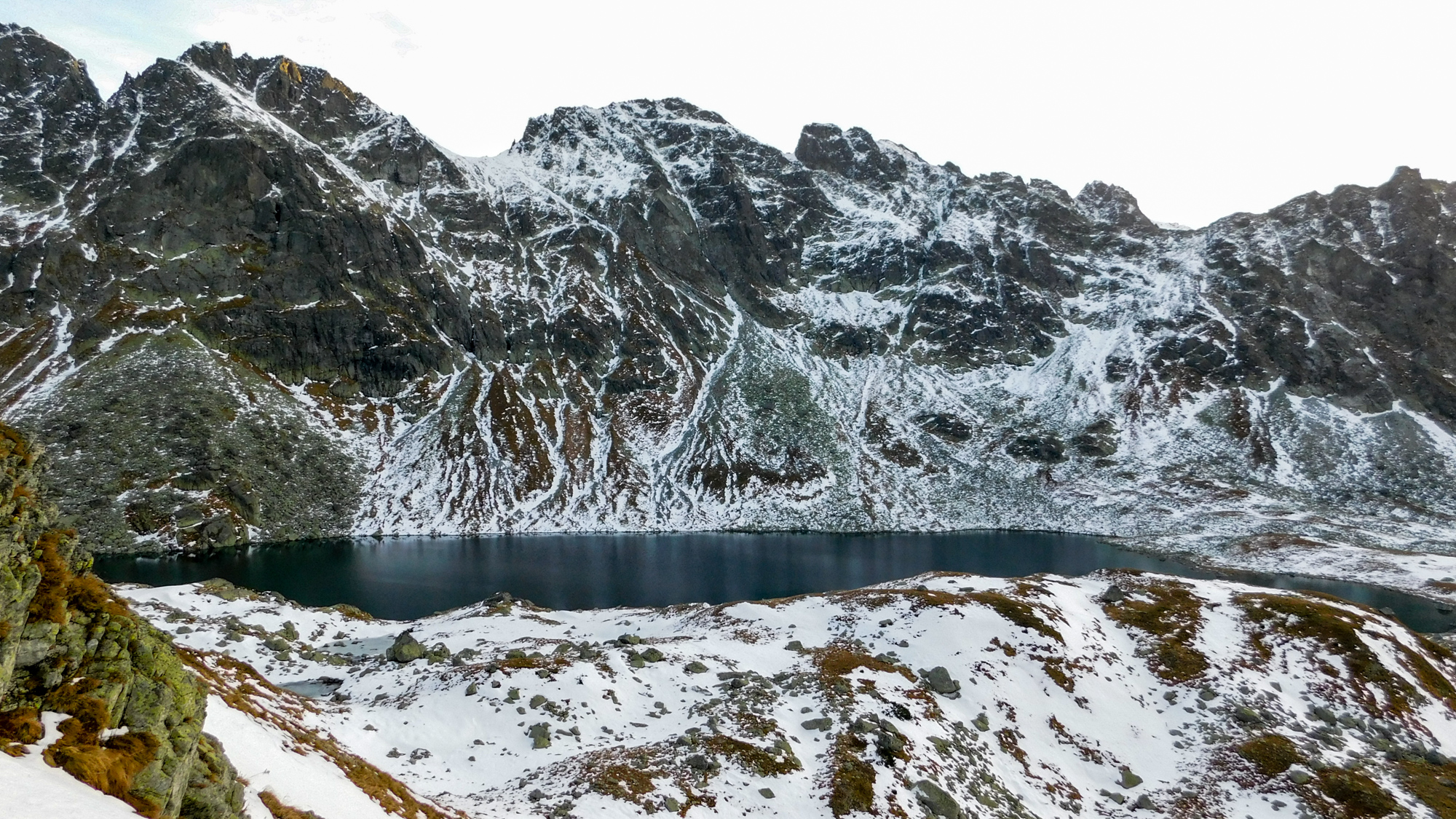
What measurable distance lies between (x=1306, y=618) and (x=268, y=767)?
54709 millimetres

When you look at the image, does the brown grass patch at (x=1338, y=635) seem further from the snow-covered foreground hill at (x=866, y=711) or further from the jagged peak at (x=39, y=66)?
the jagged peak at (x=39, y=66)

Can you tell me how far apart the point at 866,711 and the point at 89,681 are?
87.6 feet

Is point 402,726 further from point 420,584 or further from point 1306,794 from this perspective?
point 420,584

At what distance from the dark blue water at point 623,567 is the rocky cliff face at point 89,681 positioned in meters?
64.5

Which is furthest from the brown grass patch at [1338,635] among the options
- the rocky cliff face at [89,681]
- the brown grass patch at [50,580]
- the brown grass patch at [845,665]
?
the brown grass patch at [50,580]

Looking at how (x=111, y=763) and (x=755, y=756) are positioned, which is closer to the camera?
(x=111, y=763)

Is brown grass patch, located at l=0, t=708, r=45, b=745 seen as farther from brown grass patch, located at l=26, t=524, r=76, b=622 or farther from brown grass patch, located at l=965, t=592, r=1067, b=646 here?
brown grass patch, located at l=965, t=592, r=1067, b=646

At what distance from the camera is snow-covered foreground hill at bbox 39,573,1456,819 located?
78.8ft

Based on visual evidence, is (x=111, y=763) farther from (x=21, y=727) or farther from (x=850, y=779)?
(x=850, y=779)

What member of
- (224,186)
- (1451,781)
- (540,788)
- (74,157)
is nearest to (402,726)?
(540,788)

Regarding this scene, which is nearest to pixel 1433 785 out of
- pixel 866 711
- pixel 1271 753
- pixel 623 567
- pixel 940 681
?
pixel 1271 753

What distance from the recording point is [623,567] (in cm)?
10262

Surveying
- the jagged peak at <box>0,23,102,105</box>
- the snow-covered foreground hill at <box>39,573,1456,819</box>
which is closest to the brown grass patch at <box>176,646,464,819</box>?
the snow-covered foreground hill at <box>39,573,1456,819</box>

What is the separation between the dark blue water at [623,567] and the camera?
→ 82.6 metres
